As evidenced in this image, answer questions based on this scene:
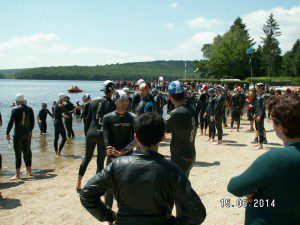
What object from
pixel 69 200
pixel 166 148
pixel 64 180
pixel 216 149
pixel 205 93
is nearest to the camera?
pixel 69 200

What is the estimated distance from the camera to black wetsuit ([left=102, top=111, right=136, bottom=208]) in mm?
5203

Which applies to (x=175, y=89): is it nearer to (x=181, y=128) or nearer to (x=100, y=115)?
(x=181, y=128)

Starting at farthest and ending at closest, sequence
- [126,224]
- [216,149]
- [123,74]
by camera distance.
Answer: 1. [123,74]
2. [216,149]
3. [126,224]

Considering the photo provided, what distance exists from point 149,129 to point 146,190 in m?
0.45

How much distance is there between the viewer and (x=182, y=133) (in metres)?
4.74

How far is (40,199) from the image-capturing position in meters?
7.04

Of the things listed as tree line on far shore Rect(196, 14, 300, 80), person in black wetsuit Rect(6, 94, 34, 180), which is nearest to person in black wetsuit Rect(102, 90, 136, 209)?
person in black wetsuit Rect(6, 94, 34, 180)

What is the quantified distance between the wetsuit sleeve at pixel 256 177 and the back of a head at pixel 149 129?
67 centimetres

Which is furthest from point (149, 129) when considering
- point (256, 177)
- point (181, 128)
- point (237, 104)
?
point (237, 104)

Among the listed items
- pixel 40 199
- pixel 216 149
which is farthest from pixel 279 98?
pixel 216 149

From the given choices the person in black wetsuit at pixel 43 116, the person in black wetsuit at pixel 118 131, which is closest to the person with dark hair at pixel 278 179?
the person in black wetsuit at pixel 118 131

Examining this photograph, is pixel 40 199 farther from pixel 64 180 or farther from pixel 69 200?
pixel 64 180

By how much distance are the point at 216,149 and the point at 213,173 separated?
368 cm

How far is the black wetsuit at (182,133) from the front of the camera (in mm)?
4715
